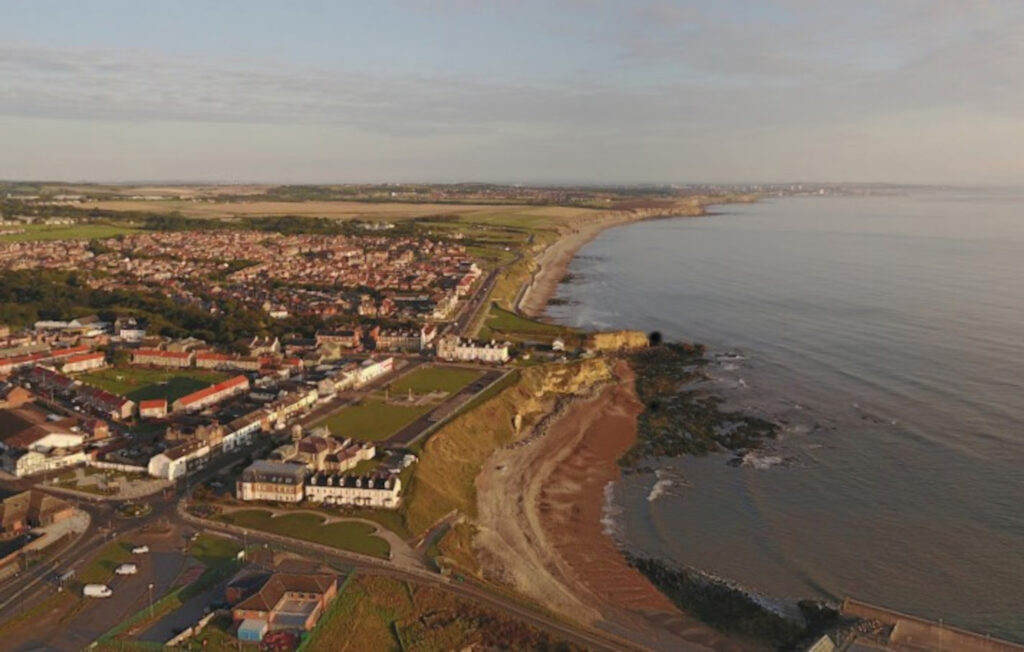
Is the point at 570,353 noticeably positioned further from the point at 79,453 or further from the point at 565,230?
the point at 565,230

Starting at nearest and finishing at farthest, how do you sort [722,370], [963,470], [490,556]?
[490,556] → [963,470] → [722,370]

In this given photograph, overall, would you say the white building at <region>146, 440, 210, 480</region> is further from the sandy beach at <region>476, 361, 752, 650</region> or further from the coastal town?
the sandy beach at <region>476, 361, 752, 650</region>

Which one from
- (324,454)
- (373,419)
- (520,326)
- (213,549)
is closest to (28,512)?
(213,549)

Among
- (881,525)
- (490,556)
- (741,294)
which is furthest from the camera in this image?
(741,294)

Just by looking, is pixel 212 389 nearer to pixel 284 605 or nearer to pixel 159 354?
pixel 159 354

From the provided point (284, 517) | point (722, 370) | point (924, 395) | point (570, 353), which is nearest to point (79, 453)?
point (284, 517)
